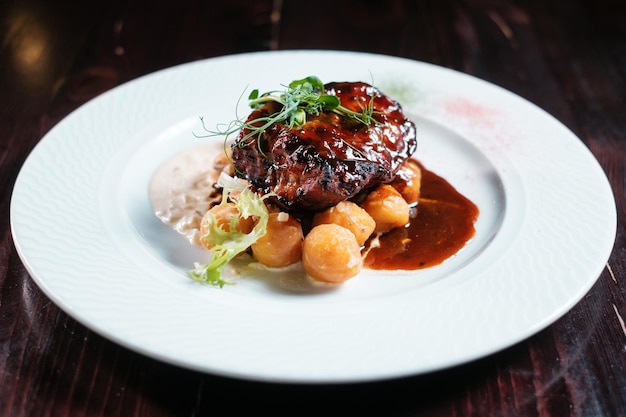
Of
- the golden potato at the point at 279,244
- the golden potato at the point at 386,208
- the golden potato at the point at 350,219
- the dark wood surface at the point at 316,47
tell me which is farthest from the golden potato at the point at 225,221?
the dark wood surface at the point at 316,47

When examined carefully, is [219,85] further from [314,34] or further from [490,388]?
[490,388]

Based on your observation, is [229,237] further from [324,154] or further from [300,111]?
[300,111]

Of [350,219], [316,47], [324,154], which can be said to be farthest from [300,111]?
[316,47]

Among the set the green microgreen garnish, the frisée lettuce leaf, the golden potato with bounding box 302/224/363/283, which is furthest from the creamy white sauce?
the golden potato with bounding box 302/224/363/283

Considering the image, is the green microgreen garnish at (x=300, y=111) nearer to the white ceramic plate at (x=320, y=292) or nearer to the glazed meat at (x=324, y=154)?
the glazed meat at (x=324, y=154)

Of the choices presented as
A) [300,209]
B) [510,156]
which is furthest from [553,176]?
[300,209]

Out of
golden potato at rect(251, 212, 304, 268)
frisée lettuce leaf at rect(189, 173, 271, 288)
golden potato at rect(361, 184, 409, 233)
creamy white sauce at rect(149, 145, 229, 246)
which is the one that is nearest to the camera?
frisée lettuce leaf at rect(189, 173, 271, 288)

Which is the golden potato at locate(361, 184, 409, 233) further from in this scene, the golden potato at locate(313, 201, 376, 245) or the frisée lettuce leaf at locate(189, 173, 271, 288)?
the frisée lettuce leaf at locate(189, 173, 271, 288)
